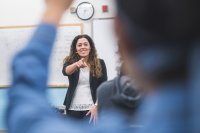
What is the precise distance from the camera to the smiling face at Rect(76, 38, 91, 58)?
4.13m

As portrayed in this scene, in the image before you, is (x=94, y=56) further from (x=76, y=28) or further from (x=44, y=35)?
(x=44, y=35)

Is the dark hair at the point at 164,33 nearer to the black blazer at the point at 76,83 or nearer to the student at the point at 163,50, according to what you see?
the student at the point at 163,50

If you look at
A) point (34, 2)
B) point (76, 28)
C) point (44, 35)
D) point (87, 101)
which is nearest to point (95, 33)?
point (76, 28)

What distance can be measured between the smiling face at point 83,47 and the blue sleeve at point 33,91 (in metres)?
3.61

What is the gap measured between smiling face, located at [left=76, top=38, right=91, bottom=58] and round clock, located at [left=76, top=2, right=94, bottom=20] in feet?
3.78

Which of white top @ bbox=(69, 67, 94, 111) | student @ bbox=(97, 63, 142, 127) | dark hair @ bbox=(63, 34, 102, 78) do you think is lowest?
white top @ bbox=(69, 67, 94, 111)

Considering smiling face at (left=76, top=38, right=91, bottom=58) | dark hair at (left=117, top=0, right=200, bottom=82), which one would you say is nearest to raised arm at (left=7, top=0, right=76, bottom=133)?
dark hair at (left=117, top=0, right=200, bottom=82)

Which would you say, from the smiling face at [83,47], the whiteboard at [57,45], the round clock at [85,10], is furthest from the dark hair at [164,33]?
the round clock at [85,10]

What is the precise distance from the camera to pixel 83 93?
3.94 m

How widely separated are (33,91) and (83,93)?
347 cm

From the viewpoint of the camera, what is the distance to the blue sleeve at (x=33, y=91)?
0.46 m

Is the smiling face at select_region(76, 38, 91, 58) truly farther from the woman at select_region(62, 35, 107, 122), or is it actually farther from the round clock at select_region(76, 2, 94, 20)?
the round clock at select_region(76, 2, 94, 20)

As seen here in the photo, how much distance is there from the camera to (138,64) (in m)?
0.45

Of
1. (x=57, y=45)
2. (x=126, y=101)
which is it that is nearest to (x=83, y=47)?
(x=57, y=45)
